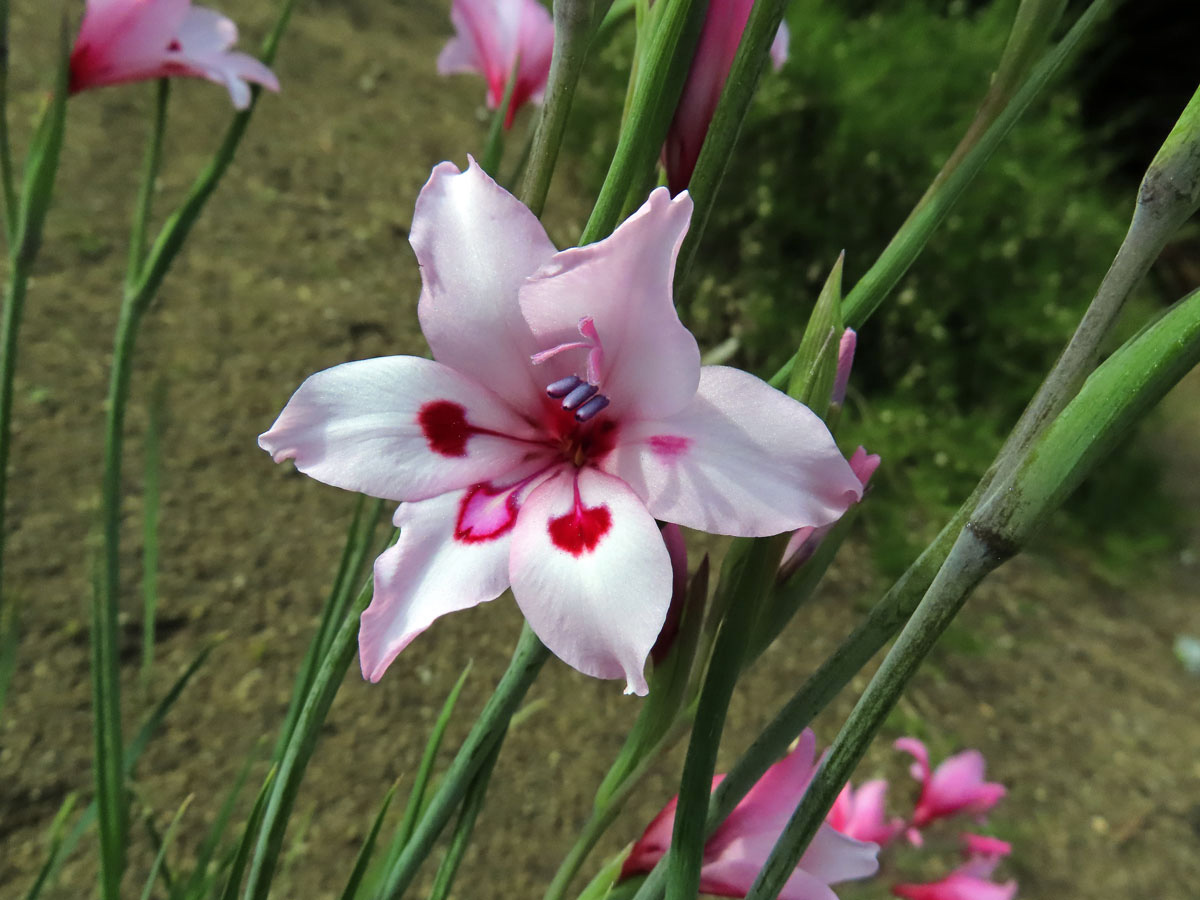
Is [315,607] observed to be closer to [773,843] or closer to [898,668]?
[773,843]

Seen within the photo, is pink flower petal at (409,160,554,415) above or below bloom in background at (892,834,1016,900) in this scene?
above

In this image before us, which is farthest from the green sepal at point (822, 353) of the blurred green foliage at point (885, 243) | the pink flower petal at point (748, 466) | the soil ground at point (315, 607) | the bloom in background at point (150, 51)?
the blurred green foliage at point (885, 243)

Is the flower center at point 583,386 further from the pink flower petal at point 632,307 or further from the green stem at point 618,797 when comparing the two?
the green stem at point 618,797

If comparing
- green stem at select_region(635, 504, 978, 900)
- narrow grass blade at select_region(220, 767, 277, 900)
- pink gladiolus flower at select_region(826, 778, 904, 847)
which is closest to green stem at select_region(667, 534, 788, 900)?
green stem at select_region(635, 504, 978, 900)

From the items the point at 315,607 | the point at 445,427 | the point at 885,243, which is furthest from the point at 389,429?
the point at 885,243

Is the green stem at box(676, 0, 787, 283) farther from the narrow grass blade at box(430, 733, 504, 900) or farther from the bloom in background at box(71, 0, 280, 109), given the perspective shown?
the bloom in background at box(71, 0, 280, 109)
